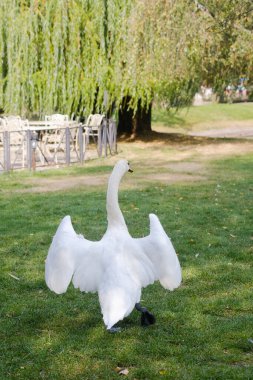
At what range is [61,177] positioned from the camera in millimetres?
14070

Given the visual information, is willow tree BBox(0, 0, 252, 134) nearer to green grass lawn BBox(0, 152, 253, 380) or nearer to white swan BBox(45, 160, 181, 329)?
green grass lawn BBox(0, 152, 253, 380)

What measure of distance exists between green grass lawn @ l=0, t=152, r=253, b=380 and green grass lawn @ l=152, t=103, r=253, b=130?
20.4 meters

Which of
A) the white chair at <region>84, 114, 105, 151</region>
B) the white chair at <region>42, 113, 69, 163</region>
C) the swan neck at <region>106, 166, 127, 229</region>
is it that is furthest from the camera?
the white chair at <region>84, 114, 105, 151</region>

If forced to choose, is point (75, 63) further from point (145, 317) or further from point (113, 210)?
point (145, 317)

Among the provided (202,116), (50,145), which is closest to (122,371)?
(50,145)

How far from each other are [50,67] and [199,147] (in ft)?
17.6

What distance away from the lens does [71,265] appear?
15.6 ft

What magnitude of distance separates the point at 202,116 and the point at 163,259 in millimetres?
29471

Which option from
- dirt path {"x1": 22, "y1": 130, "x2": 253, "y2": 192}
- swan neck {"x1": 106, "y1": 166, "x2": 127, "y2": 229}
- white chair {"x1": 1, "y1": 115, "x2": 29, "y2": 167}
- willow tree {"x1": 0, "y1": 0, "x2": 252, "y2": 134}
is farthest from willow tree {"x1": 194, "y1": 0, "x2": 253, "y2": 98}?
swan neck {"x1": 106, "y1": 166, "x2": 127, "y2": 229}

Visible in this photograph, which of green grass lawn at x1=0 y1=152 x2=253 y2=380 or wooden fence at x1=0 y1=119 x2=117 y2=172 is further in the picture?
wooden fence at x1=0 y1=119 x2=117 y2=172

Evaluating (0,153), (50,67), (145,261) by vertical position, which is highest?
(50,67)

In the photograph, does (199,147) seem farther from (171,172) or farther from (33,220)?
(33,220)

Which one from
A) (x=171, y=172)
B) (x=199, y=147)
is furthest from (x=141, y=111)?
(x=171, y=172)

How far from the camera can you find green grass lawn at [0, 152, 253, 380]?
4441mm
